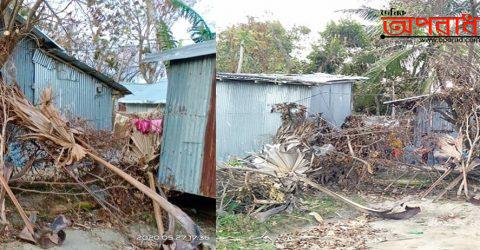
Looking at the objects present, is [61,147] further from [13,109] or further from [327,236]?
[327,236]

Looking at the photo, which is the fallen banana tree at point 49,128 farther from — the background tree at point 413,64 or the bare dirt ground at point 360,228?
the background tree at point 413,64

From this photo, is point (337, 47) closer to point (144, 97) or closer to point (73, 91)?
point (144, 97)

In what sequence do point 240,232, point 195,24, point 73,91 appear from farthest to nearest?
point 73,91 → point 195,24 → point 240,232

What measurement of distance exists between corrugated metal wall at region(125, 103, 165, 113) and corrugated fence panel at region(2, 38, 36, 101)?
0.62 m

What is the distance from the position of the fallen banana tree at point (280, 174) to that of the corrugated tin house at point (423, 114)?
0.45 m

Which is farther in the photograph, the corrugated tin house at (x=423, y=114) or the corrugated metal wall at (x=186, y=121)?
the corrugated metal wall at (x=186, y=121)

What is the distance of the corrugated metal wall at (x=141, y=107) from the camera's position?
2.57m

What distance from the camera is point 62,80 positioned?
106 inches

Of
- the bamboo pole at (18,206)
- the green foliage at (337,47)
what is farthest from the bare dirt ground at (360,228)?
the bamboo pole at (18,206)

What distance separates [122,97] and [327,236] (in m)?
1.29

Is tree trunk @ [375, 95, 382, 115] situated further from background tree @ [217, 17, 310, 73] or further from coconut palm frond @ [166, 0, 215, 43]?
coconut palm frond @ [166, 0, 215, 43]

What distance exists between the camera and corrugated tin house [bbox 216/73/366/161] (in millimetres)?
2195

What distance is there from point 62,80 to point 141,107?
488mm

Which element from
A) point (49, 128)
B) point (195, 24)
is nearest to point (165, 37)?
point (195, 24)
